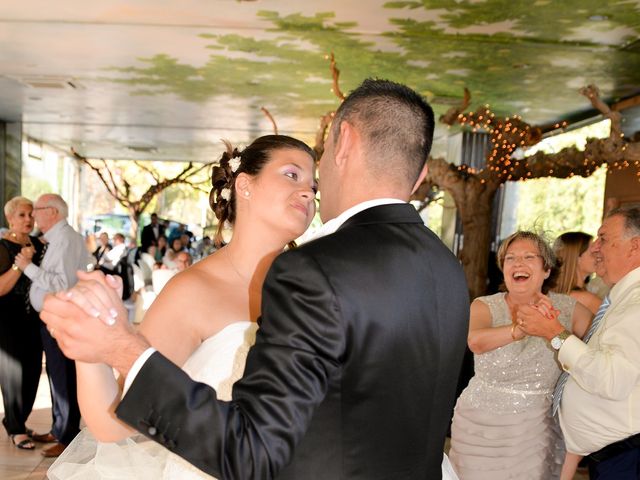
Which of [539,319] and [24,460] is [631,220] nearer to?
[539,319]

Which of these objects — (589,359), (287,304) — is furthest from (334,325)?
(589,359)

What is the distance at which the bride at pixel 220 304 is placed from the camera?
1596mm

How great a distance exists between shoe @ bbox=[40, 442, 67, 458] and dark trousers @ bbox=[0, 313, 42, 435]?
0.30 m

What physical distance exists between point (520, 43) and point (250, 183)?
6088 millimetres

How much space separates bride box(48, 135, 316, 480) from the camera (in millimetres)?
1596

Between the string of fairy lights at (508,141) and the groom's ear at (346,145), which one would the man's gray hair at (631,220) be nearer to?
the groom's ear at (346,145)

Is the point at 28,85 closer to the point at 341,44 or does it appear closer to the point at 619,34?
the point at 341,44

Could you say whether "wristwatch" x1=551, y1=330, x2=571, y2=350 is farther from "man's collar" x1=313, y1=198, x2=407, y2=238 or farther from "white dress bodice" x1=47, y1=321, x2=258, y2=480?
"man's collar" x1=313, y1=198, x2=407, y2=238

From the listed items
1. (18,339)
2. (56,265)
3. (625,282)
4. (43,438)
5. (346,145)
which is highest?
(346,145)

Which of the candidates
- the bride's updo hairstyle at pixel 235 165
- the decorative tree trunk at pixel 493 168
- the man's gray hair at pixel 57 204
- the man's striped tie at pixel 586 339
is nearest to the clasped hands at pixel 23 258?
the man's gray hair at pixel 57 204

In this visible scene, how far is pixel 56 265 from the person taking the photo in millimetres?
4512

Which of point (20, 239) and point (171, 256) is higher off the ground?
point (20, 239)

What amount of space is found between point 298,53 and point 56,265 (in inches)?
185

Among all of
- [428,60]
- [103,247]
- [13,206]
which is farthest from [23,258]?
[103,247]
